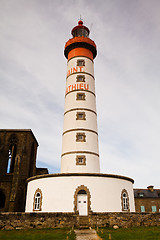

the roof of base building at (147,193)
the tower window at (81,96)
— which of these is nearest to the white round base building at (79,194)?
the tower window at (81,96)

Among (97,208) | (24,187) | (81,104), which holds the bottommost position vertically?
(97,208)

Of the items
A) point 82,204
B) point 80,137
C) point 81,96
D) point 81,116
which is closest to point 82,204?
point 82,204

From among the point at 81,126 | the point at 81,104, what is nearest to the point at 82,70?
the point at 81,104

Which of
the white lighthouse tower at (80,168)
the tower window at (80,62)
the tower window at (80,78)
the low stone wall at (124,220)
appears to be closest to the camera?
the low stone wall at (124,220)

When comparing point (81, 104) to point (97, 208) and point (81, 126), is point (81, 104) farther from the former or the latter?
point (97, 208)

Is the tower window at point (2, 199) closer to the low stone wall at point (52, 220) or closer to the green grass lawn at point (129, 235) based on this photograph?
the low stone wall at point (52, 220)

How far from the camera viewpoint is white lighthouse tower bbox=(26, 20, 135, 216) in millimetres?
18766

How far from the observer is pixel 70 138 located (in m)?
23.6

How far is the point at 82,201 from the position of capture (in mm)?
18672

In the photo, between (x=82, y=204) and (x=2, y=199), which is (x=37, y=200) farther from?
(x=2, y=199)

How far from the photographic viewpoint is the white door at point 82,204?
18.4 meters

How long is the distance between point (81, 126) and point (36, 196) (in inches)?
339

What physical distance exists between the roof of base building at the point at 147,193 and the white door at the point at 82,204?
25.0 m

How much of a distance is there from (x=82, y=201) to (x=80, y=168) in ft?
12.6
